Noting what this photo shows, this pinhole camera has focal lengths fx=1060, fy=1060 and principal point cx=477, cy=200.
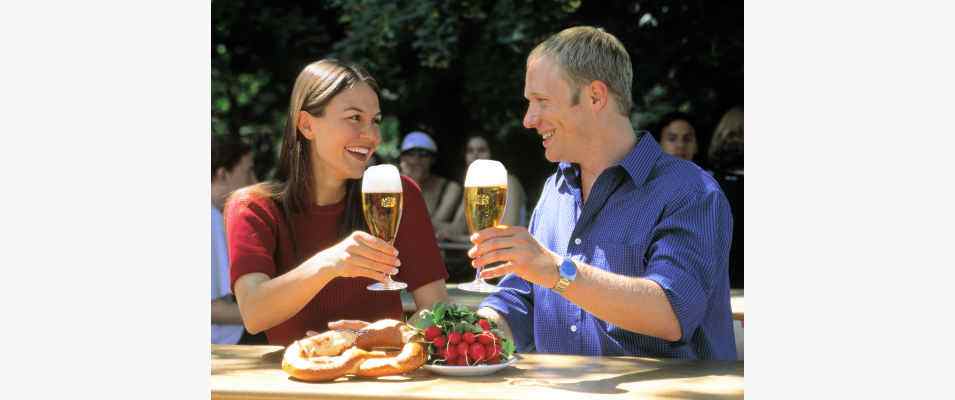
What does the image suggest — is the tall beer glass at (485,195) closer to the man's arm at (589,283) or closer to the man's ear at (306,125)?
the man's arm at (589,283)

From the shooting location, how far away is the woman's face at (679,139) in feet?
21.0

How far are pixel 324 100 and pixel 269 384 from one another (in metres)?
0.92

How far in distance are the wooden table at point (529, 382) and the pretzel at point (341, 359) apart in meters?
0.02

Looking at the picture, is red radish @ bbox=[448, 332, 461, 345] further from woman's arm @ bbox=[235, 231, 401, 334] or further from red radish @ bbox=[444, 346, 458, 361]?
woman's arm @ bbox=[235, 231, 401, 334]

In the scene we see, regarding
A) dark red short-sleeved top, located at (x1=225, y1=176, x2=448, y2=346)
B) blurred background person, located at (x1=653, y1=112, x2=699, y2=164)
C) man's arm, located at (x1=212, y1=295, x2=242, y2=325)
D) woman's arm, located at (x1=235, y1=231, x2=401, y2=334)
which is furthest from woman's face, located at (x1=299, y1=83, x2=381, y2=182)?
blurred background person, located at (x1=653, y1=112, x2=699, y2=164)

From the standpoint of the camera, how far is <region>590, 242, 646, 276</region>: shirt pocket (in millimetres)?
2684

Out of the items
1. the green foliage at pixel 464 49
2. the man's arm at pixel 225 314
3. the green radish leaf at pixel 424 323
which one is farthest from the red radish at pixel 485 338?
the green foliage at pixel 464 49

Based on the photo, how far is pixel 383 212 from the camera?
7.80 feet

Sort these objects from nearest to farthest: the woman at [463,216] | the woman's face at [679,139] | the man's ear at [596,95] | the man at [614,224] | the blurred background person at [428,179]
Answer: the man at [614,224], the man's ear at [596,95], the woman's face at [679,139], the woman at [463,216], the blurred background person at [428,179]

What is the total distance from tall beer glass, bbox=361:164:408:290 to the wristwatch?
14.6 inches
